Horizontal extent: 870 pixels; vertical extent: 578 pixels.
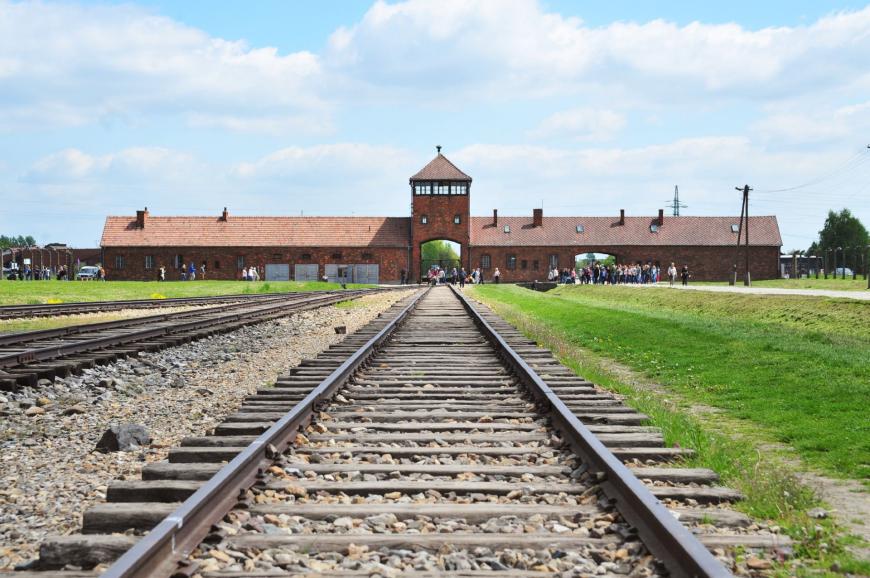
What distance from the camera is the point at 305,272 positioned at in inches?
2872

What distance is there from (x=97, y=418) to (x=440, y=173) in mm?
68269

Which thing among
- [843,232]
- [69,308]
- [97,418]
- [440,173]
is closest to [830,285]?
[69,308]

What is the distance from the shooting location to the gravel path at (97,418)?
14.1 ft

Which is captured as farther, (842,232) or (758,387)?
(842,232)

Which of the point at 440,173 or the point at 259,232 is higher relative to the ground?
the point at 440,173

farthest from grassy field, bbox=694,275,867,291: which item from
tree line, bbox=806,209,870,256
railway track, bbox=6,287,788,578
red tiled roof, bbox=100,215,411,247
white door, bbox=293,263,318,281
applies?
tree line, bbox=806,209,870,256

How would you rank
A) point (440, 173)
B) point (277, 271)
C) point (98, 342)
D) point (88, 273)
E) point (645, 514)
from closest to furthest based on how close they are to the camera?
1. point (645, 514)
2. point (98, 342)
3. point (277, 271)
4. point (440, 173)
5. point (88, 273)

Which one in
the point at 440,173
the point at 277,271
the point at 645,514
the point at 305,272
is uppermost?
the point at 440,173

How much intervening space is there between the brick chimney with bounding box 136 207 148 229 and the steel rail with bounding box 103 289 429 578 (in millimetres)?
74782

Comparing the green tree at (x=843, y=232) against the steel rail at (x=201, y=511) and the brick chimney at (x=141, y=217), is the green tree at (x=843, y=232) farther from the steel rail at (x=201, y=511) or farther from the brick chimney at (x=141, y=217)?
the steel rail at (x=201, y=511)

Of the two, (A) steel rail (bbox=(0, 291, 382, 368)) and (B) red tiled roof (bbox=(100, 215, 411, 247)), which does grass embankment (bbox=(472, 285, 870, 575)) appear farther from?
(B) red tiled roof (bbox=(100, 215, 411, 247))

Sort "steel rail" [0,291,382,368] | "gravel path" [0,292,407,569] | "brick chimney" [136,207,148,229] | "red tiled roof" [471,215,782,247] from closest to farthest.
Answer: "gravel path" [0,292,407,569] < "steel rail" [0,291,382,368] < "brick chimney" [136,207,148,229] < "red tiled roof" [471,215,782,247]

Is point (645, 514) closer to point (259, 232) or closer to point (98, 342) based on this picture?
point (98, 342)

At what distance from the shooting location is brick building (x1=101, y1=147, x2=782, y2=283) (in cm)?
7288
